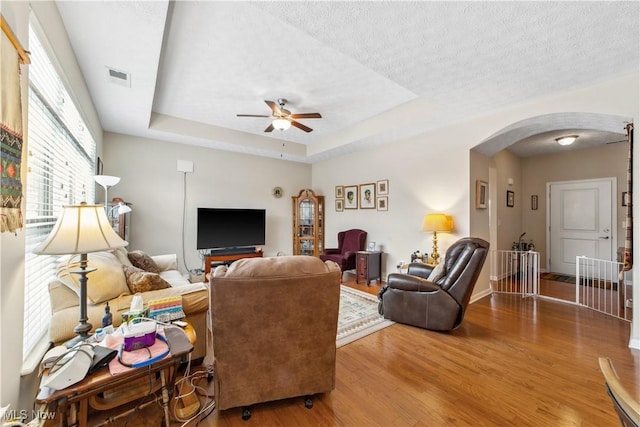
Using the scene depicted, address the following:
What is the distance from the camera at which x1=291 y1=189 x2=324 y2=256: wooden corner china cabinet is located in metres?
5.87

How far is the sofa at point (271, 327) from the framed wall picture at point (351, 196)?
3.82 meters

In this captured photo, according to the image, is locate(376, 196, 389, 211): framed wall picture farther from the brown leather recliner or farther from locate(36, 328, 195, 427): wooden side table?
locate(36, 328, 195, 427): wooden side table

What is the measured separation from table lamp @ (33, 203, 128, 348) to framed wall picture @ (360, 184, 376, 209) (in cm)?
412

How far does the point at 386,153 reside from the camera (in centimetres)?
478

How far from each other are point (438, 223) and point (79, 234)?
146 inches

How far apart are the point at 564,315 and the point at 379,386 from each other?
112 inches

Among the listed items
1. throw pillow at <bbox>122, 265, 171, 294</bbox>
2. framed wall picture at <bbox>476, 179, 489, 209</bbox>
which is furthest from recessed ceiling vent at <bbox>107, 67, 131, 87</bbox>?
framed wall picture at <bbox>476, 179, 489, 209</bbox>

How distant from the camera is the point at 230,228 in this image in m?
4.97

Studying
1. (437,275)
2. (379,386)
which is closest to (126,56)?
(379,386)

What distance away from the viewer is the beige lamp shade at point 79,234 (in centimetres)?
130

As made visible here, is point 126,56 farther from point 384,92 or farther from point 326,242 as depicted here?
point 326,242

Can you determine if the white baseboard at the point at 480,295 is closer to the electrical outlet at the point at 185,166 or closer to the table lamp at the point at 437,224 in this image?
the table lamp at the point at 437,224

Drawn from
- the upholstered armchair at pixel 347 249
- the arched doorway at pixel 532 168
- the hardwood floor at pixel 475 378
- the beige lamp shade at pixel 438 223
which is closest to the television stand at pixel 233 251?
the upholstered armchair at pixel 347 249

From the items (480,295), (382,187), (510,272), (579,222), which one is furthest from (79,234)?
(579,222)
